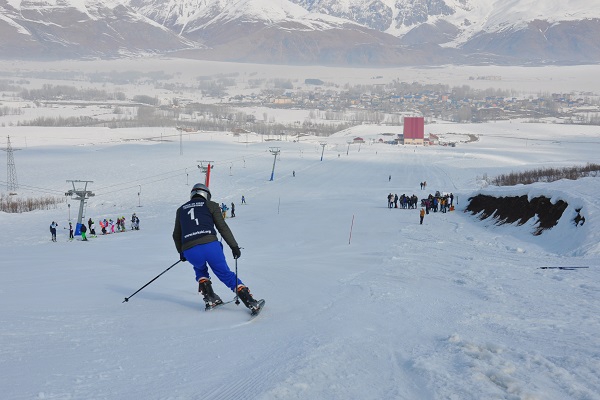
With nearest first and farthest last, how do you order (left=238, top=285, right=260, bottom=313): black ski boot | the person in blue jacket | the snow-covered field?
the snow-covered field → (left=238, top=285, right=260, bottom=313): black ski boot → the person in blue jacket

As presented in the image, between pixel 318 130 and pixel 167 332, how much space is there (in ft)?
549

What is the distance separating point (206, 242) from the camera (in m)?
6.53

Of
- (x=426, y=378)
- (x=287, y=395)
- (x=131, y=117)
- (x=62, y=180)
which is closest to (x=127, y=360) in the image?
(x=287, y=395)

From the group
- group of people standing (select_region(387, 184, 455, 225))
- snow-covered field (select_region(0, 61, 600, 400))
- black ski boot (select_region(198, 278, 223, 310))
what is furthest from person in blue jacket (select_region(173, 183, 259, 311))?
group of people standing (select_region(387, 184, 455, 225))

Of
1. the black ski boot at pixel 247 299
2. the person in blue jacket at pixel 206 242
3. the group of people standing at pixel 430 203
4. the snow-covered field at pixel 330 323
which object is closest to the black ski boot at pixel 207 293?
the person in blue jacket at pixel 206 242

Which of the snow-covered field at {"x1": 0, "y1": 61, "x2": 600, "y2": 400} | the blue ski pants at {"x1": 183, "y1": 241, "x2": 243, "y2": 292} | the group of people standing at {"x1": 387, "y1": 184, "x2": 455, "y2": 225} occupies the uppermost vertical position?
the blue ski pants at {"x1": 183, "y1": 241, "x2": 243, "y2": 292}

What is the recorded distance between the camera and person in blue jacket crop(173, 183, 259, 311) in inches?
257

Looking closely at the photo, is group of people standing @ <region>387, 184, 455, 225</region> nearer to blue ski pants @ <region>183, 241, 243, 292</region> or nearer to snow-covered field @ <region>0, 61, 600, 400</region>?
snow-covered field @ <region>0, 61, 600, 400</region>

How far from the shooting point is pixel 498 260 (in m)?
11.8

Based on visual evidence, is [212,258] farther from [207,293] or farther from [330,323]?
[330,323]

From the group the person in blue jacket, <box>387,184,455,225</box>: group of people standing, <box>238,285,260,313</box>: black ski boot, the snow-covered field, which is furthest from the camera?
<box>387,184,455,225</box>: group of people standing

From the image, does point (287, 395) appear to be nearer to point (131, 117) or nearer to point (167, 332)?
point (167, 332)

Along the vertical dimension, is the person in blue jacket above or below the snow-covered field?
above

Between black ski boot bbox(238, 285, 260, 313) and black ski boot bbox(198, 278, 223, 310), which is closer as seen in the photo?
black ski boot bbox(238, 285, 260, 313)
